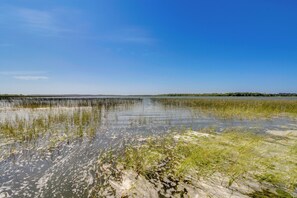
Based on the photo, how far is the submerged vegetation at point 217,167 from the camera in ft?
21.2

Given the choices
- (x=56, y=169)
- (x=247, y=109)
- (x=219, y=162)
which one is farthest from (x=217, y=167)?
(x=247, y=109)

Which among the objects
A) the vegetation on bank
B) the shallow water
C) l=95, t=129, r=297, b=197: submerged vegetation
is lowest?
the shallow water

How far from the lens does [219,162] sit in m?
8.31

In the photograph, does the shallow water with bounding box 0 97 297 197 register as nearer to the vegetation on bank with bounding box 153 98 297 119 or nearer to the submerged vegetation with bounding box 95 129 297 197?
the submerged vegetation with bounding box 95 129 297 197

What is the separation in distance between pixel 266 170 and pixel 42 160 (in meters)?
8.70

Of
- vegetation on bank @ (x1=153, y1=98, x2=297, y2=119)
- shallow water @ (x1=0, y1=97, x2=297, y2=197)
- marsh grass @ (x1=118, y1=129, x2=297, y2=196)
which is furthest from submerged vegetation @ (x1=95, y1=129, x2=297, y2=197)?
vegetation on bank @ (x1=153, y1=98, x2=297, y2=119)

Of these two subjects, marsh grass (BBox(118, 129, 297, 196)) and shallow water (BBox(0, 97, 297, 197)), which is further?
marsh grass (BBox(118, 129, 297, 196))

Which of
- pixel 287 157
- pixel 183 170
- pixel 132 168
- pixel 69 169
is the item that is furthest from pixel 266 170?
pixel 69 169

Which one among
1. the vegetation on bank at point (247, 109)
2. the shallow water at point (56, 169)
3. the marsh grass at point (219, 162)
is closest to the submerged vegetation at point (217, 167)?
the marsh grass at point (219, 162)

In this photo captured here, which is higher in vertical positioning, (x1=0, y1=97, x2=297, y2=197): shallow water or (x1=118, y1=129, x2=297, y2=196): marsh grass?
(x1=118, y1=129, x2=297, y2=196): marsh grass

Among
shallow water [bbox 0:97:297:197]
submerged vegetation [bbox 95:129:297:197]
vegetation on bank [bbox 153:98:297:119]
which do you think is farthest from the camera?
vegetation on bank [bbox 153:98:297:119]

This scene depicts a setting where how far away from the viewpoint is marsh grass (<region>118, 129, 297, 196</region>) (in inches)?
278

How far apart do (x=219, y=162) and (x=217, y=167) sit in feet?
1.79

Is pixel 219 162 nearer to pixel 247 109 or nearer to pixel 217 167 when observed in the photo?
pixel 217 167
